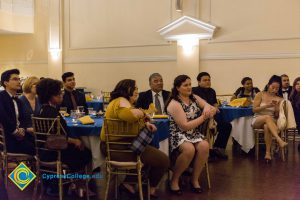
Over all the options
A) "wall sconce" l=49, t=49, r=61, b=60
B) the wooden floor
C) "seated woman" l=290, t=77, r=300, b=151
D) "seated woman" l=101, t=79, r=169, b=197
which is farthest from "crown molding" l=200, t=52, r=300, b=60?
"seated woman" l=101, t=79, r=169, b=197

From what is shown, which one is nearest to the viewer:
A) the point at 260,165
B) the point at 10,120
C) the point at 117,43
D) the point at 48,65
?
the point at 10,120

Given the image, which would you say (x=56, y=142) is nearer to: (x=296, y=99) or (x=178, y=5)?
(x=296, y=99)

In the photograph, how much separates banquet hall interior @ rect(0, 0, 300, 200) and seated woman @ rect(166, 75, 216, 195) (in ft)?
0.32

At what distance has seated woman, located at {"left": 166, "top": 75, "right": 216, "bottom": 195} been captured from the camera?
378 cm

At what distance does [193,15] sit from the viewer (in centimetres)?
821

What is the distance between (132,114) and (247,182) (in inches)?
73.3

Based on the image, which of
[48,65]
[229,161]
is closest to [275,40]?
[229,161]

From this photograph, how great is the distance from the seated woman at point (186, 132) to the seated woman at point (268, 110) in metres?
1.74

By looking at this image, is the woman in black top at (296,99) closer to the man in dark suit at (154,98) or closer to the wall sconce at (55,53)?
the man in dark suit at (154,98)

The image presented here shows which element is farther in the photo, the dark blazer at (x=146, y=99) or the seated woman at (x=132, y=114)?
the dark blazer at (x=146, y=99)

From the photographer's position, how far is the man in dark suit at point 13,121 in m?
3.69

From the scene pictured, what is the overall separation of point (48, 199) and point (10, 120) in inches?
35.9

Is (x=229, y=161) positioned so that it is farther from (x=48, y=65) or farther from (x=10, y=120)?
(x=48, y=65)

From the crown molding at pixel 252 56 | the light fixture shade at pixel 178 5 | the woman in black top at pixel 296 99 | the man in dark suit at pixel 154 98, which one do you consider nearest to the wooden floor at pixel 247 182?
the woman in black top at pixel 296 99
